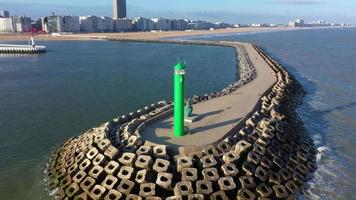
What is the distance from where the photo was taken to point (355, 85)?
133 feet

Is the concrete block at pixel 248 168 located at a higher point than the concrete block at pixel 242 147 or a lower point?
lower

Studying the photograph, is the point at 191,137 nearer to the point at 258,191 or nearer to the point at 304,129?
the point at 258,191

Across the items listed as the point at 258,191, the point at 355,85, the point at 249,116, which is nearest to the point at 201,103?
the point at 249,116

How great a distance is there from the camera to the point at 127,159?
14.5 m

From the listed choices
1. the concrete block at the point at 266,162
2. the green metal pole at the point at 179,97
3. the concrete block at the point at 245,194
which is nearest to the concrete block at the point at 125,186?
the green metal pole at the point at 179,97

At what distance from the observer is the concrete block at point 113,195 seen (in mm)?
13203

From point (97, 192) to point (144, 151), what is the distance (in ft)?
7.71

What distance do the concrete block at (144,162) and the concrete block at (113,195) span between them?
1285 mm

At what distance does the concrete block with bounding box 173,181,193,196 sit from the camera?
511 inches

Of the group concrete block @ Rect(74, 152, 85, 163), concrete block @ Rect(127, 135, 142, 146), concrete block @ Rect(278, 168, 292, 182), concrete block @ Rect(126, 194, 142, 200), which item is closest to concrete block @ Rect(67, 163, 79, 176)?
concrete block @ Rect(74, 152, 85, 163)

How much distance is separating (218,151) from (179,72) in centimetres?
359

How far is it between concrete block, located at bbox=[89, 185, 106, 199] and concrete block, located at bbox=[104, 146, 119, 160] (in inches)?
58.2

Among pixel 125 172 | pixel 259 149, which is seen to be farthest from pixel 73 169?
pixel 259 149

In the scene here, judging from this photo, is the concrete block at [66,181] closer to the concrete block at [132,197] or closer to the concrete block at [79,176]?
the concrete block at [79,176]
